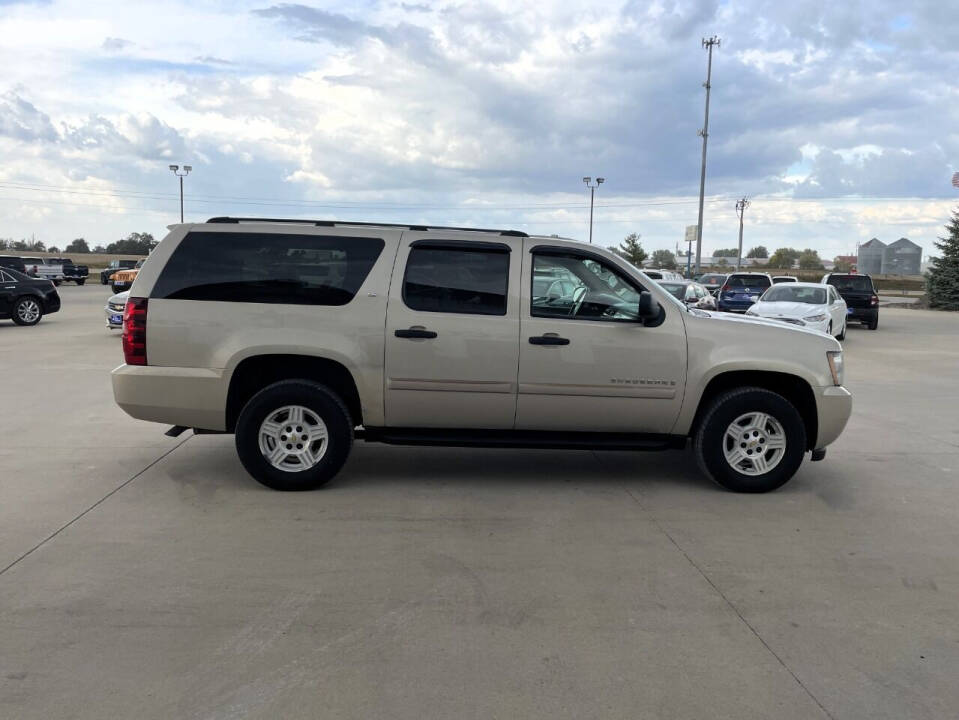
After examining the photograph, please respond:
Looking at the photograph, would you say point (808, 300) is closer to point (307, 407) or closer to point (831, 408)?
point (831, 408)

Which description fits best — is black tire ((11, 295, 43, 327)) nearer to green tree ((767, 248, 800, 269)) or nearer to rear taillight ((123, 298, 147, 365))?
rear taillight ((123, 298, 147, 365))

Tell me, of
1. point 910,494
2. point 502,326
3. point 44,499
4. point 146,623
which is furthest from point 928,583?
point 44,499

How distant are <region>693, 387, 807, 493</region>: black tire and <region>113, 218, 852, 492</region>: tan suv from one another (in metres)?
0.01

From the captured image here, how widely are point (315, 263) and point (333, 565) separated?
2401 mm

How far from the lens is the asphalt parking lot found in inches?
133

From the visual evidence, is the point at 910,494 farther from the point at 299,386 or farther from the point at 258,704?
the point at 258,704

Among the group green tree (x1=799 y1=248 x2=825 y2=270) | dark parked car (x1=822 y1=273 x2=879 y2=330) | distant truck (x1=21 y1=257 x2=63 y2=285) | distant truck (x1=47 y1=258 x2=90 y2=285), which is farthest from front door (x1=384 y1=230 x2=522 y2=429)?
green tree (x1=799 y1=248 x2=825 y2=270)

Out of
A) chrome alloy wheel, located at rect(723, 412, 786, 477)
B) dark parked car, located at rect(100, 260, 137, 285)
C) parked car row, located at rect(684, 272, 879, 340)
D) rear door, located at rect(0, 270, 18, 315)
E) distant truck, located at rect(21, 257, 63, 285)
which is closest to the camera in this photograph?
chrome alloy wheel, located at rect(723, 412, 786, 477)

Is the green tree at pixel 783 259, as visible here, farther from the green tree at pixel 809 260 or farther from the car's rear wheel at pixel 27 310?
the car's rear wheel at pixel 27 310

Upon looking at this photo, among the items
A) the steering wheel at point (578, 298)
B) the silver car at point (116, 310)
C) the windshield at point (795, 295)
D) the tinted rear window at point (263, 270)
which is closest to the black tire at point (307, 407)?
the tinted rear window at point (263, 270)

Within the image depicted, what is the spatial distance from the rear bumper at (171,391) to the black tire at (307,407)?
260mm

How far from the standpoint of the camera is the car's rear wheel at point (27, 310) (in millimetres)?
20484

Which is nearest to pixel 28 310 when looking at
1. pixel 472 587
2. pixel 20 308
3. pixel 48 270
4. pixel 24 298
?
pixel 20 308

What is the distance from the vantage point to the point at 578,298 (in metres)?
6.28
